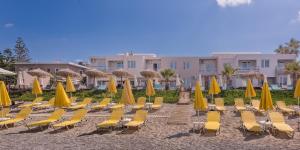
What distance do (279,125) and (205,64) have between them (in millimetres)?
32876

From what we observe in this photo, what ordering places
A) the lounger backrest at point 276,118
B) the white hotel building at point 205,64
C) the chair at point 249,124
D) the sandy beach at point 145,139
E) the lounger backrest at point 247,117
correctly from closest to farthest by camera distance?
the sandy beach at point 145,139 → the chair at point 249,124 → the lounger backrest at point 276,118 → the lounger backrest at point 247,117 → the white hotel building at point 205,64

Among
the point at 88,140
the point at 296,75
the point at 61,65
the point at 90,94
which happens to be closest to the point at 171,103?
the point at 90,94

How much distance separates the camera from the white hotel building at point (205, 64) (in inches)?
1757

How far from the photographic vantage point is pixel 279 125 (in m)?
13.7

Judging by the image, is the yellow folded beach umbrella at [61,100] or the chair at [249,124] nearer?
the chair at [249,124]

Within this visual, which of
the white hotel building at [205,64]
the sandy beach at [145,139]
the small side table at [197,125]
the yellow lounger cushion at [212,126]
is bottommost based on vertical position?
the sandy beach at [145,139]

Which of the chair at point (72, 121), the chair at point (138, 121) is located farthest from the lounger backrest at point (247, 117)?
the chair at point (72, 121)

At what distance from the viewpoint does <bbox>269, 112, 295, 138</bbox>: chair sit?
1292 centimetres

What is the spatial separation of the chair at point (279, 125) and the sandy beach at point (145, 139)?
0.31m

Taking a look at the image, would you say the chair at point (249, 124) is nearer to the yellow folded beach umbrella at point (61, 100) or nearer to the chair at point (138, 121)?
the chair at point (138, 121)

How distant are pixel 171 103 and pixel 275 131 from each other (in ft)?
39.6

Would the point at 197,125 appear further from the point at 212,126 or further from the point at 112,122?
the point at 112,122

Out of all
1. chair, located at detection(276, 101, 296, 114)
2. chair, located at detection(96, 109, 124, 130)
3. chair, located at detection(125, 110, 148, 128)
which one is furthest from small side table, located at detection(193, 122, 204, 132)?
chair, located at detection(276, 101, 296, 114)

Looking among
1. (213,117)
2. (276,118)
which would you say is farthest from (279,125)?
(213,117)
